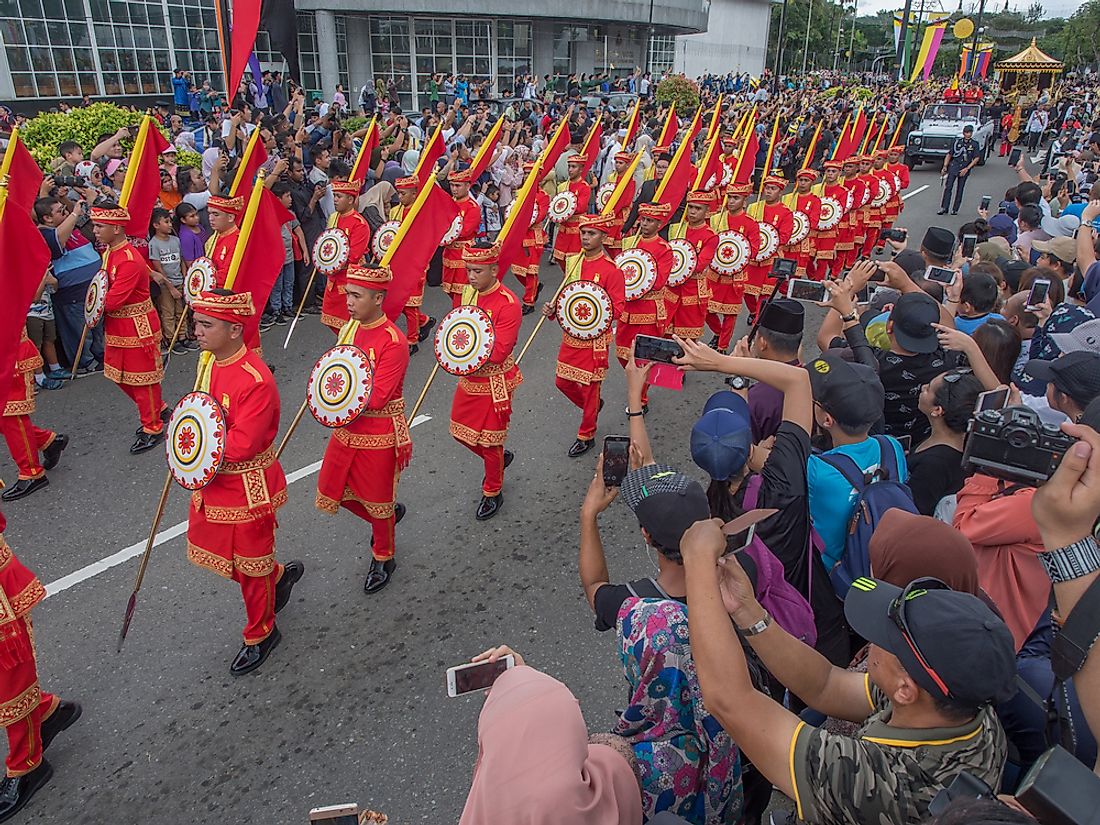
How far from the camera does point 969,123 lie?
23906mm

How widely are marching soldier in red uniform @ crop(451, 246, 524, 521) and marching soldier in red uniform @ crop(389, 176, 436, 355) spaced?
2.34 metres

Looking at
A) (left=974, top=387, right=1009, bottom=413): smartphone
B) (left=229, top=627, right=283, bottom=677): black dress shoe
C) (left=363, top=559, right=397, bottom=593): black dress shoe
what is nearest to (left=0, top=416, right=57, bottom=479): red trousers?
(left=229, top=627, right=283, bottom=677): black dress shoe

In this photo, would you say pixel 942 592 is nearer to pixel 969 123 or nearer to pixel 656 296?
pixel 656 296

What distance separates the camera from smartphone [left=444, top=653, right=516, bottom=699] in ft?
6.40

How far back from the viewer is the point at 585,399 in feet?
21.5

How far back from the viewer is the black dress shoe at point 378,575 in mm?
4777

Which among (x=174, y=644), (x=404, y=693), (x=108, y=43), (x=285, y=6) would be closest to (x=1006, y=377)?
(x=404, y=693)

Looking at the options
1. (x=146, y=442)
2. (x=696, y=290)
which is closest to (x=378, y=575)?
(x=146, y=442)

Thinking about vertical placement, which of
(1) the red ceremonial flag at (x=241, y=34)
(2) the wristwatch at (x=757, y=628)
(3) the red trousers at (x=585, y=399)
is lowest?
(3) the red trousers at (x=585, y=399)

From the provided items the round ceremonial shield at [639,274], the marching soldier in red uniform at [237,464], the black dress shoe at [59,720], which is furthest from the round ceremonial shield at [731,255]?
the black dress shoe at [59,720]

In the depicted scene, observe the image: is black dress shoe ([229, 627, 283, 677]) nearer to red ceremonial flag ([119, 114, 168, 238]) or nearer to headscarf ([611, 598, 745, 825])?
headscarf ([611, 598, 745, 825])

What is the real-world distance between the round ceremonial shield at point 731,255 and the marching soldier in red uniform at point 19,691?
6.82 m

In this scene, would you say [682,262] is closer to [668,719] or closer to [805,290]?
A: [805,290]

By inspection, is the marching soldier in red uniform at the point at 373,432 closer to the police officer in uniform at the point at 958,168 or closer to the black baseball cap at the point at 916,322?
the black baseball cap at the point at 916,322
